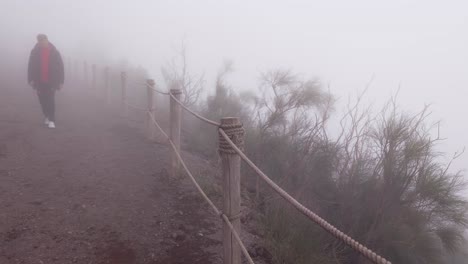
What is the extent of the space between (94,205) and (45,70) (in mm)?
3928

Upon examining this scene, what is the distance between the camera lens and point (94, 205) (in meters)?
3.96

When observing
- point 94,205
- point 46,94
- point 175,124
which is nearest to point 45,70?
point 46,94

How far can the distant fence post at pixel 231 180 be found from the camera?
2613 millimetres

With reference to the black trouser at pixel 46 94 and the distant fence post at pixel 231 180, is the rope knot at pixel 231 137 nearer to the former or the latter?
the distant fence post at pixel 231 180

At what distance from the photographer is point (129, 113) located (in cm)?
967

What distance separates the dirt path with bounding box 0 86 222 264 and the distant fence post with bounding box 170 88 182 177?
0.68ft

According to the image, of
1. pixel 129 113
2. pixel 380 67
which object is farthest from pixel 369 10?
pixel 129 113

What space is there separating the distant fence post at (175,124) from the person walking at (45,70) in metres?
3.32

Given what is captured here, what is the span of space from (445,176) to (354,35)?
14140cm

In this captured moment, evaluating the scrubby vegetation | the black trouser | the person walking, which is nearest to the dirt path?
the black trouser

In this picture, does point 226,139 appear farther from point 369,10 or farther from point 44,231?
point 369,10

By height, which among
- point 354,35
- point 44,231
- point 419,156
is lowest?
point 44,231

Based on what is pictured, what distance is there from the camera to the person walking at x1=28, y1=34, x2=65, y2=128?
22.1ft

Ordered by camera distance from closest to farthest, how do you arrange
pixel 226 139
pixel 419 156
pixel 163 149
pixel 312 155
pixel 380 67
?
pixel 226 139 < pixel 419 156 < pixel 163 149 < pixel 312 155 < pixel 380 67
